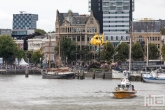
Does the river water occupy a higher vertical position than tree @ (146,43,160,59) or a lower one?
lower

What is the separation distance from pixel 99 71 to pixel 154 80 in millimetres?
32039

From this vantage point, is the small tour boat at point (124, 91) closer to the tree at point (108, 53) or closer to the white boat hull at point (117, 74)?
the white boat hull at point (117, 74)

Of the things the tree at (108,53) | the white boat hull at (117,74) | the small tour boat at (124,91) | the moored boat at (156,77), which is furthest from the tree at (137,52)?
the small tour boat at (124,91)

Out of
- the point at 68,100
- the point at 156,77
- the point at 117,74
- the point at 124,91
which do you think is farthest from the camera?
the point at 117,74

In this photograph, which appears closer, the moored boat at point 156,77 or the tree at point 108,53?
the moored boat at point 156,77

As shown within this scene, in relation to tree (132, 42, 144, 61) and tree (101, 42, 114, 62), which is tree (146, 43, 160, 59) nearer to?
tree (132, 42, 144, 61)

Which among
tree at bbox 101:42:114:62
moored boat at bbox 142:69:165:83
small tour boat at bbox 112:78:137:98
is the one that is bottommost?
small tour boat at bbox 112:78:137:98

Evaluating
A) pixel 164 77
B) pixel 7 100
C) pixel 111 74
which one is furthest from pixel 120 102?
pixel 111 74

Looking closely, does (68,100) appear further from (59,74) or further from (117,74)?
(59,74)

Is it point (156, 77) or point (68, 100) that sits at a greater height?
point (156, 77)

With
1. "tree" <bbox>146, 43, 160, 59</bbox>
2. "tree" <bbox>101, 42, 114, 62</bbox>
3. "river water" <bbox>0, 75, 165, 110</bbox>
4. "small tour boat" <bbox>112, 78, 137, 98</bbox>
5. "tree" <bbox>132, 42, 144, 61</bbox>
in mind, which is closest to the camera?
"river water" <bbox>0, 75, 165, 110</bbox>

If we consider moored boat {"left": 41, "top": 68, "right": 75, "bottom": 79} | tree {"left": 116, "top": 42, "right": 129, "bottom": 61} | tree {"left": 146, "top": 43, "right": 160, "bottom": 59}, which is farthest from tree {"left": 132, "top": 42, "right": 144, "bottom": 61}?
moored boat {"left": 41, "top": 68, "right": 75, "bottom": 79}

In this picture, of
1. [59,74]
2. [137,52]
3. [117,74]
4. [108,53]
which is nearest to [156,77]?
[117,74]

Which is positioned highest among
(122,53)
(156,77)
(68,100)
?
(122,53)
